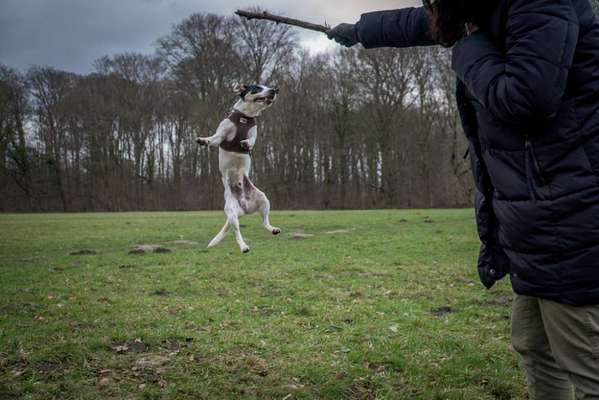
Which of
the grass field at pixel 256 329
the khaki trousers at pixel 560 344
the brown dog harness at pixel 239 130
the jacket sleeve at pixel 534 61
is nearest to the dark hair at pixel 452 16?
the jacket sleeve at pixel 534 61

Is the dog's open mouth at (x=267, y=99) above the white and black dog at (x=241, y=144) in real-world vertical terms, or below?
above

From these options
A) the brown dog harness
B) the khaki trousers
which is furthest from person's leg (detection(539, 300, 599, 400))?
the brown dog harness

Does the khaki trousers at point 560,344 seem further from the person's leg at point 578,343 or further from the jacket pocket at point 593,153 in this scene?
the jacket pocket at point 593,153

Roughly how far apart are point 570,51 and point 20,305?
811 cm

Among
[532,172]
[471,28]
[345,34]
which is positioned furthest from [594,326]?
[345,34]

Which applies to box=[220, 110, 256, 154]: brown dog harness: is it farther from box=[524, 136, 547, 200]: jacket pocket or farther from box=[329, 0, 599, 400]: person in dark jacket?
box=[524, 136, 547, 200]: jacket pocket

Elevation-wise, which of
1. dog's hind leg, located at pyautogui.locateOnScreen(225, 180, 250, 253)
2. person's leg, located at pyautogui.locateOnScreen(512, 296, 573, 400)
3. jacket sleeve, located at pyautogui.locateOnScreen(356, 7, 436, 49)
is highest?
jacket sleeve, located at pyautogui.locateOnScreen(356, 7, 436, 49)

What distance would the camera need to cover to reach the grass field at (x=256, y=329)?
4445 mm

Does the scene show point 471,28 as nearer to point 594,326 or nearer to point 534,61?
point 534,61

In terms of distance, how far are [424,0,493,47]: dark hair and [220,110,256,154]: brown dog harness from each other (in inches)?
163

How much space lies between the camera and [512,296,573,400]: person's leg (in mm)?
2600

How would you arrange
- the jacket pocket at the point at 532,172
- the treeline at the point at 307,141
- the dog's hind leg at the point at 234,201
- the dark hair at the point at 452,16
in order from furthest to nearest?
the treeline at the point at 307,141 → the dog's hind leg at the point at 234,201 → the dark hair at the point at 452,16 → the jacket pocket at the point at 532,172

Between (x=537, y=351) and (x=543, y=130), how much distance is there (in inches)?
49.1

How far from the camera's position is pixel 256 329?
244 inches
